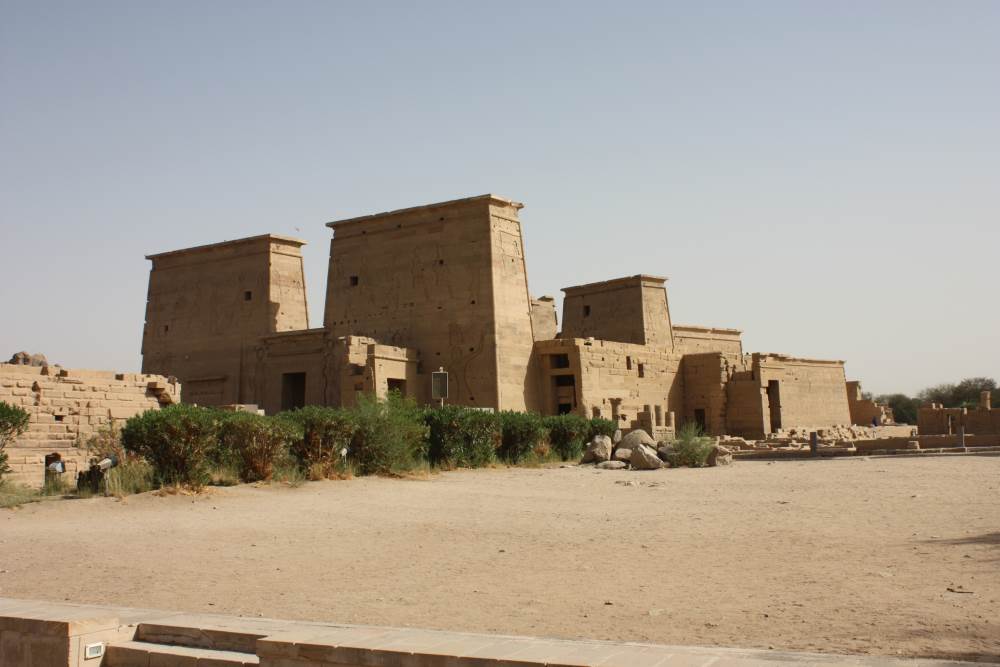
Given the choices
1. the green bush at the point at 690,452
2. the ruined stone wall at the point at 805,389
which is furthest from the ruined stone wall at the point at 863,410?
the green bush at the point at 690,452

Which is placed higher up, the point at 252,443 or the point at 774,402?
the point at 774,402

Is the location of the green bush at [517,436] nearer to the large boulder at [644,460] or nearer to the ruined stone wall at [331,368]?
the large boulder at [644,460]

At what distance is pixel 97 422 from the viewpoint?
17.3m

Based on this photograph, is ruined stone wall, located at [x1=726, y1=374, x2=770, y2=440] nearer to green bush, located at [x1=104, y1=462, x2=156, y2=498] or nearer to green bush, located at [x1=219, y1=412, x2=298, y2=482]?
green bush, located at [x1=219, y1=412, x2=298, y2=482]

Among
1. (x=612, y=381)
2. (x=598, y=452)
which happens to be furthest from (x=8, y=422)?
(x=612, y=381)

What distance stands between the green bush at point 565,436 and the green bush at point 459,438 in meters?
3.21

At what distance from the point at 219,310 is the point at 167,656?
98.8ft

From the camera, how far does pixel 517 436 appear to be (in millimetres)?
21797

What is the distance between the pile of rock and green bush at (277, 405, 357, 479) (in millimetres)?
6501

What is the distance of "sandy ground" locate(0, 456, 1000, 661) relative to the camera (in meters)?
6.14

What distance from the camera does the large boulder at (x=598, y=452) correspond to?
863 inches

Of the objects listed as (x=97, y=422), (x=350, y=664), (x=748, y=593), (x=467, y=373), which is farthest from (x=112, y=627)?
(x=467, y=373)

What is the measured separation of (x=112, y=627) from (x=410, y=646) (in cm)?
212

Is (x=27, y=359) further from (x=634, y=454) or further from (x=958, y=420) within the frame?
(x=958, y=420)
